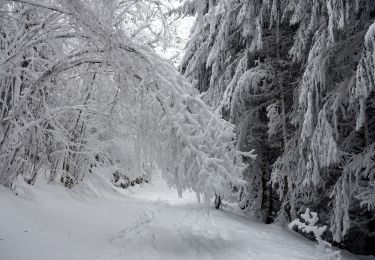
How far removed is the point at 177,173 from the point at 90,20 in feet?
8.71

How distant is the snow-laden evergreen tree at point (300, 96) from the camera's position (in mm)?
7039

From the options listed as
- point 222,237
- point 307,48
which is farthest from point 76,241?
point 307,48

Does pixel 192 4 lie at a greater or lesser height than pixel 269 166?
greater

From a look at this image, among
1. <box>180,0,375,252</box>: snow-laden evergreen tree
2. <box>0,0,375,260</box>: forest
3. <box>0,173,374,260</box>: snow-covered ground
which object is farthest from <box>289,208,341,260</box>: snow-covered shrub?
<box>180,0,375,252</box>: snow-laden evergreen tree

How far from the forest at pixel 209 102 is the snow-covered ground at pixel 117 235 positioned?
6.1 inches

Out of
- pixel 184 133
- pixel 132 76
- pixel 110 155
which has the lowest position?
pixel 110 155

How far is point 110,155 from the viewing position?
1264 centimetres

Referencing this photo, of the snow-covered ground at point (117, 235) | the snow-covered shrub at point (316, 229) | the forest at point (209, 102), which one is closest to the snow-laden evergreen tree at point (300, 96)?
the forest at point (209, 102)

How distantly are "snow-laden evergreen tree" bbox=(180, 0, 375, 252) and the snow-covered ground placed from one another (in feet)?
3.81

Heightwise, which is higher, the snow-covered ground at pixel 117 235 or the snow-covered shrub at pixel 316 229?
the snow-covered shrub at pixel 316 229

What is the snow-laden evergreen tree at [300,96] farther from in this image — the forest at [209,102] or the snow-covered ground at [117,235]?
the snow-covered ground at [117,235]

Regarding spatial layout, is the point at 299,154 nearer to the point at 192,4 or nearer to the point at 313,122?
the point at 313,122

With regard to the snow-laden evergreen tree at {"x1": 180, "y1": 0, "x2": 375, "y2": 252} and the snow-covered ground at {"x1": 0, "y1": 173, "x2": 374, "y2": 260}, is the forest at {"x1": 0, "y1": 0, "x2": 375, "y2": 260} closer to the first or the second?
the snow-laden evergreen tree at {"x1": 180, "y1": 0, "x2": 375, "y2": 252}

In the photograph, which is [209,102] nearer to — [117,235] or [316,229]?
[117,235]
